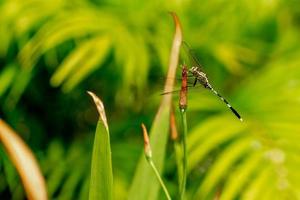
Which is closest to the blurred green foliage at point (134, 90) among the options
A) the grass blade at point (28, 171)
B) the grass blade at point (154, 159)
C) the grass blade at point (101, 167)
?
the grass blade at point (154, 159)

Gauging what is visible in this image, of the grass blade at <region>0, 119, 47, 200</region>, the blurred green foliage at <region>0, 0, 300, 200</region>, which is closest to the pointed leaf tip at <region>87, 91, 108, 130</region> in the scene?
the grass blade at <region>0, 119, 47, 200</region>

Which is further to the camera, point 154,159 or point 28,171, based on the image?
point 154,159

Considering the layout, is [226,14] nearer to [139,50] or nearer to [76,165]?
[139,50]

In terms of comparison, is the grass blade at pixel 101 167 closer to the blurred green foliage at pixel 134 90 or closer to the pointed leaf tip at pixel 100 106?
the pointed leaf tip at pixel 100 106

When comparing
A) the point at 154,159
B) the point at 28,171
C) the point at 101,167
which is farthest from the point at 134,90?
the point at 28,171

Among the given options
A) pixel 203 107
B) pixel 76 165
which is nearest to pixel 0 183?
pixel 76 165

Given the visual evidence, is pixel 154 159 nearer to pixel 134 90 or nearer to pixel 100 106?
pixel 100 106

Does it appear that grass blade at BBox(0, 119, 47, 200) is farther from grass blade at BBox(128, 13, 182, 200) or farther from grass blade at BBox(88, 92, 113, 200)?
grass blade at BBox(128, 13, 182, 200)
